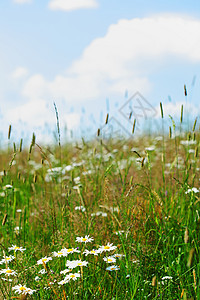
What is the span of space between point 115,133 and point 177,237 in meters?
2.14

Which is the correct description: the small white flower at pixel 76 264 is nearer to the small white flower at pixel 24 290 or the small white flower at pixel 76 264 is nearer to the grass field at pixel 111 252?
the grass field at pixel 111 252

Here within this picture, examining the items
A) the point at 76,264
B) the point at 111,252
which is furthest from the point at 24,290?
the point at 111,252

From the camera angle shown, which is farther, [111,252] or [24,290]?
[111,252]

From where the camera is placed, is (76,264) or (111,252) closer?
(76,264)

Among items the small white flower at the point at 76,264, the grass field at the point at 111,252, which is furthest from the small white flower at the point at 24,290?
the small white flower at the point at 76,264

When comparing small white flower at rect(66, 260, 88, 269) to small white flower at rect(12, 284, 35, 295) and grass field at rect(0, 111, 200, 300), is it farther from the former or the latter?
small white flower at rect(12, 284, 35, 295)

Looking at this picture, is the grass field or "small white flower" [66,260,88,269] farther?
the grass field

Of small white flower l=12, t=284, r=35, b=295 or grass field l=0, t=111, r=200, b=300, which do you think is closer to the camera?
small white flower l=12, t=284, r=35, b=295

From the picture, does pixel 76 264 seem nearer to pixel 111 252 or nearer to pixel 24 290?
pixel 24 290

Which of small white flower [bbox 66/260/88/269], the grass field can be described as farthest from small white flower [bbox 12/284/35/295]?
small white flower [bbox 66/260/88/269]

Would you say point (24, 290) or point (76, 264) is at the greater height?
point (76, 264)

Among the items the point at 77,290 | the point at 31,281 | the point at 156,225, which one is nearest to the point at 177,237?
the point at 156,225

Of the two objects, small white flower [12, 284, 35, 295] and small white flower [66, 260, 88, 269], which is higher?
small white flower [66, 260, 88, 269]

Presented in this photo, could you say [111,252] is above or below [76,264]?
below
